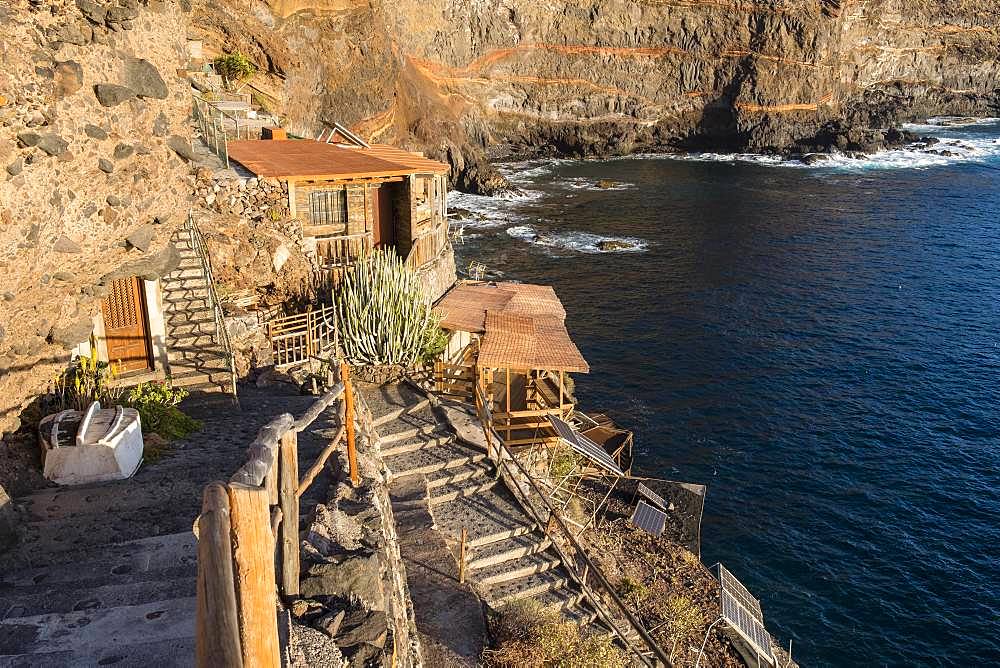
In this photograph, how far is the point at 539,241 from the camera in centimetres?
5209

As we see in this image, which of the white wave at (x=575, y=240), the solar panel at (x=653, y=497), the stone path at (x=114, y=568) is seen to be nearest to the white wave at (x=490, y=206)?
the white wave at (x=575, y=240)

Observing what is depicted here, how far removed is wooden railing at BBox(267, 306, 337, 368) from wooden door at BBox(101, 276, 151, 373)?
4722 mm

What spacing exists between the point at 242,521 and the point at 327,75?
190 ft

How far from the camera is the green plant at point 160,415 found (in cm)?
1195

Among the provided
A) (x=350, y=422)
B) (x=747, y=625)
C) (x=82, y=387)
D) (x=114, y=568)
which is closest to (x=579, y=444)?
(x=747, y=625)

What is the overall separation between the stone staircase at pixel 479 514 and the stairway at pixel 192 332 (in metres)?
3.83

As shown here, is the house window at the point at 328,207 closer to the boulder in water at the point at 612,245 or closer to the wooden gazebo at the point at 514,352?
the wooden gazebo at the point at 514,352

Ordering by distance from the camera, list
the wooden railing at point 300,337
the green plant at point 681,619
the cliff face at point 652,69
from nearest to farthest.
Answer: the green plant at point 681,619 → the wooden railing at point 300,337 → the cliff face at point 652,69

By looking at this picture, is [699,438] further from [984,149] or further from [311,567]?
[984,149]

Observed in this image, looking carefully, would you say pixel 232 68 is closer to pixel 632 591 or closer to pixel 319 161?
pixel 319 161

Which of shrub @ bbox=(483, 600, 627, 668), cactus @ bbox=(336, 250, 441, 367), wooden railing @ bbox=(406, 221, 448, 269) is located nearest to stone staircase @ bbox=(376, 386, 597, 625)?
shrub @ bbox=(483, 600, 627, 668)

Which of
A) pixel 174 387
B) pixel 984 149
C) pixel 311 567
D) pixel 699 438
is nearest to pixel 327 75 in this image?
pixel 699 438

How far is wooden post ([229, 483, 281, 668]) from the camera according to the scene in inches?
158

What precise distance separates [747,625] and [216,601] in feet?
54.7
